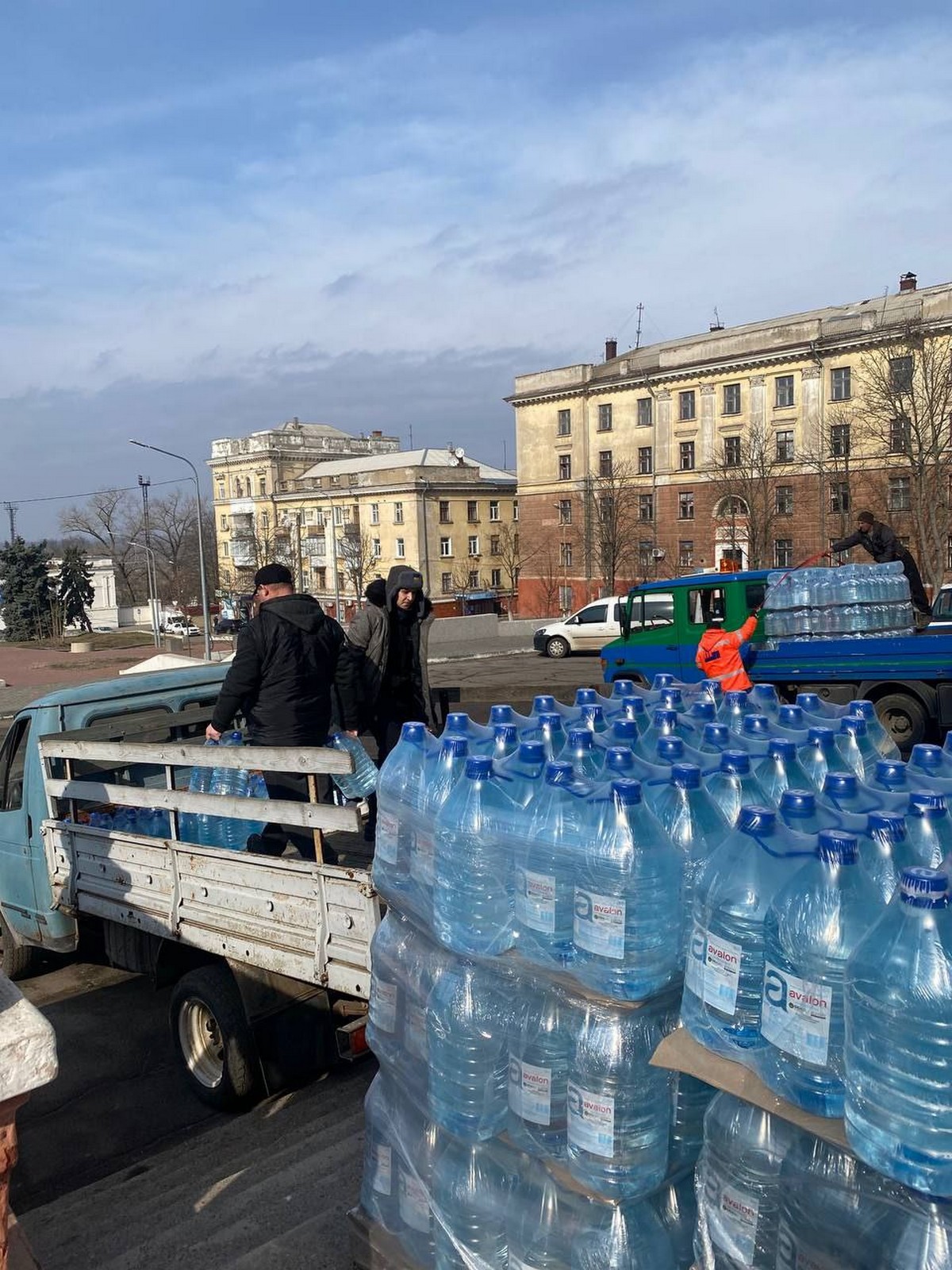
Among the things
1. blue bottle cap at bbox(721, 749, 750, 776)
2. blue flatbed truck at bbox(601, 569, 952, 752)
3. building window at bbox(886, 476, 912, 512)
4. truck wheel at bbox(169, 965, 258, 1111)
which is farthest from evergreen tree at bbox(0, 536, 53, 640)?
blue bottle cap at bbox(721, 749, 750, 776)

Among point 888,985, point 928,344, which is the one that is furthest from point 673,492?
point 888,985

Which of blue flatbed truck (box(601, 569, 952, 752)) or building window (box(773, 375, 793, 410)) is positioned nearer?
blue flatbed truck (box(601, 569, 952, 752))

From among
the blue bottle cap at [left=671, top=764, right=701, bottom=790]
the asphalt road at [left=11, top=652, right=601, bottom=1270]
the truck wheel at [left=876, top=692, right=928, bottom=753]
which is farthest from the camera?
the truck wheel at [left=876, top=692, right=928, bottom=753]

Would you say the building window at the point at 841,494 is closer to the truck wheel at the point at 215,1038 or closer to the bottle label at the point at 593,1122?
the truck wheel at the point at 215,1038

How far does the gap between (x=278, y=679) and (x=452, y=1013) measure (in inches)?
117

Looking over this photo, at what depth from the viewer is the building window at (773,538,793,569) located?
4712 centimetres

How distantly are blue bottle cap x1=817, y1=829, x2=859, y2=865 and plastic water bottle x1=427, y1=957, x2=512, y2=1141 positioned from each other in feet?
3.58

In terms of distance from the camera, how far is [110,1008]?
627 centimetres

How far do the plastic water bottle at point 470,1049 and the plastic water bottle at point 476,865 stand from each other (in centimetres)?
10

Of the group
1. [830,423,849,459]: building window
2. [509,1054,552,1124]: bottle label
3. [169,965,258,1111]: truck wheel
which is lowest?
[169,965,258,1111]: truck wheel

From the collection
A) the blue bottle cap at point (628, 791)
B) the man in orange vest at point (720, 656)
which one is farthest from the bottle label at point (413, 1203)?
the man in orange vest at point (720, 656)

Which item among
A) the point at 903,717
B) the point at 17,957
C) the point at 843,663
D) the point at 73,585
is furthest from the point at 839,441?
the point at 73,585

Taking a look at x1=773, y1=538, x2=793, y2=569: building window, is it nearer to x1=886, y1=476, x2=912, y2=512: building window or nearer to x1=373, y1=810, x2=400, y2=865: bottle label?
x1=886, y1=476, x2=912, y2=512: building window

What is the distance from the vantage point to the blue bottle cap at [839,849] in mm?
1990
